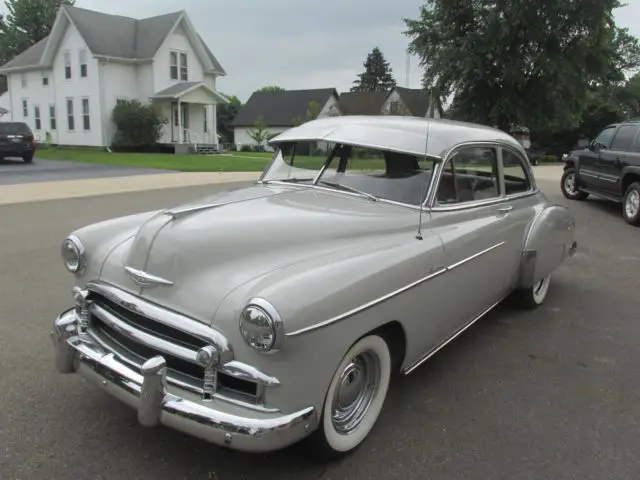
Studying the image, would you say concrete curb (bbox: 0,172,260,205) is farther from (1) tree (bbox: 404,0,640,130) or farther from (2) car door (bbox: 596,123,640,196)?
(2) car door (bbox: 596,123,640,196)

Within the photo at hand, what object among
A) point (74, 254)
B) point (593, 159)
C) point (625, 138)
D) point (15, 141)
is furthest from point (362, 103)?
point (74, 254)

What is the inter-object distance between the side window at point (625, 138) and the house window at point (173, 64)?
28.1 meters

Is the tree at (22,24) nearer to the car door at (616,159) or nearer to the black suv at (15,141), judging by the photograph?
the black suv at (15,141)

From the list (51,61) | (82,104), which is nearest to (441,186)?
(82,104)

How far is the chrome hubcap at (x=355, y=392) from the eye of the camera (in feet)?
9.47

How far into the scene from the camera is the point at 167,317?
264cm

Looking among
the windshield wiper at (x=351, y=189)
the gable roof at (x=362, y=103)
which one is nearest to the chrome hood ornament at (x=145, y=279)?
the windshield wiper at (x=351, y=189)

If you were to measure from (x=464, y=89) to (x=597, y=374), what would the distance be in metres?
18.3

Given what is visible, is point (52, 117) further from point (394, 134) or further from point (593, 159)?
point (394, 134)

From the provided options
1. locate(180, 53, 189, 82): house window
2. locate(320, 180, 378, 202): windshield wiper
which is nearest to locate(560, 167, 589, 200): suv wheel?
locate(320, 180, 378, 202): windshield wiper

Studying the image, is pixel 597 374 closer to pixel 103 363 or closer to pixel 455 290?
pixel 455 290

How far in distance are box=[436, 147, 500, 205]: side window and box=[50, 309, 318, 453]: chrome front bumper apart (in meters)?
1.98

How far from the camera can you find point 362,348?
284 cm

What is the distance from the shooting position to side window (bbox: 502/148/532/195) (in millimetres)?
4805
